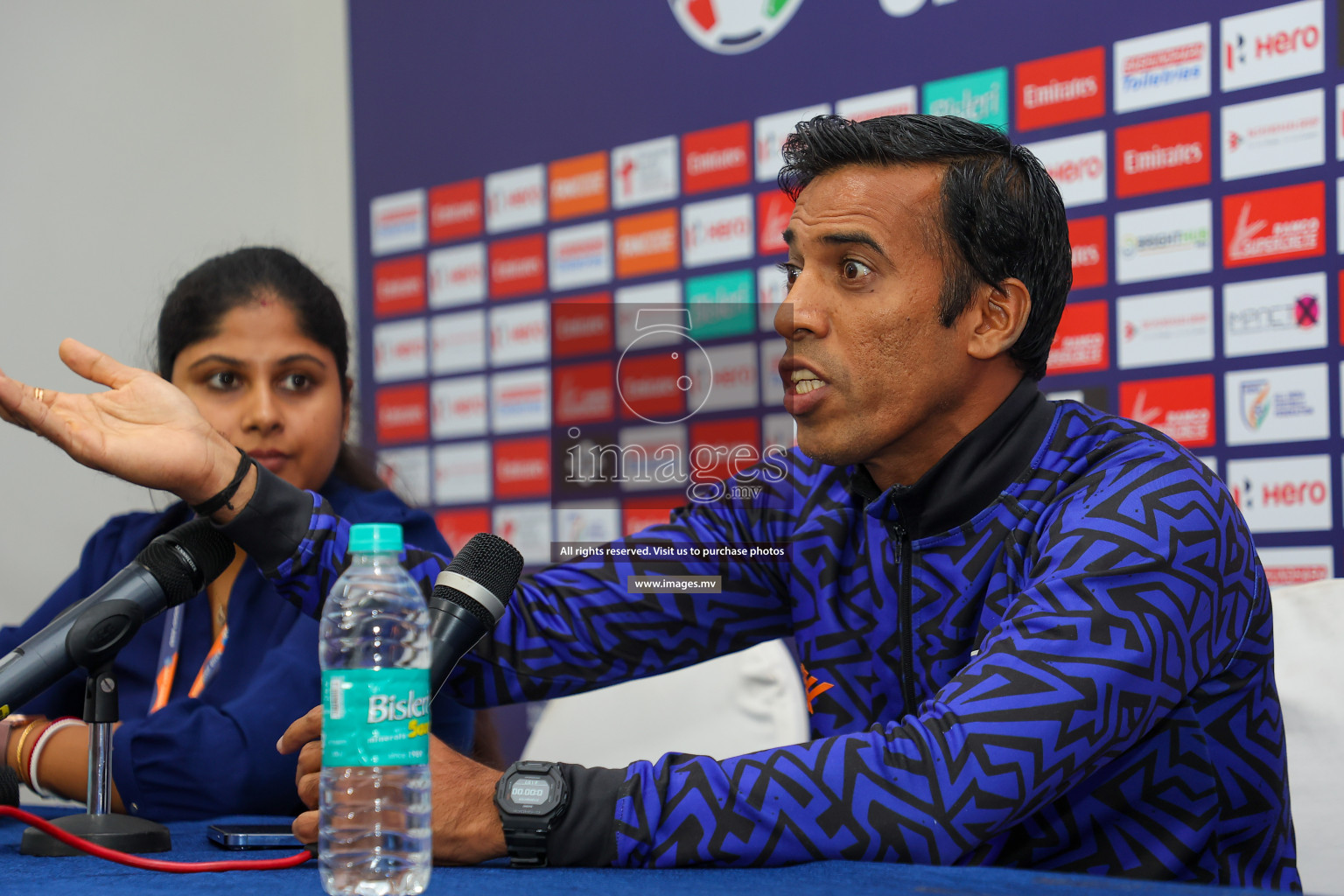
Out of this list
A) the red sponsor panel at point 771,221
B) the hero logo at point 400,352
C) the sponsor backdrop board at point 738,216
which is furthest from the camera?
the hero logo at point 400,352

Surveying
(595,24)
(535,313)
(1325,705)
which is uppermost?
(595,24)

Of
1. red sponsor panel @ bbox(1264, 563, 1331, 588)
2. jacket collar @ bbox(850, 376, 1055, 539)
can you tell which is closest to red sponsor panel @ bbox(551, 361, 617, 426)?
jacket collar @ bbox(850, 376, 1055, 539)

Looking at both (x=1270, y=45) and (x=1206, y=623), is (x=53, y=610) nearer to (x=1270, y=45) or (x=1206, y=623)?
(x=1206, y=623)

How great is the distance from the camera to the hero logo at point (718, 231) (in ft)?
8.34

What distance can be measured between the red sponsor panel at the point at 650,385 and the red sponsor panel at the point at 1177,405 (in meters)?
1.19

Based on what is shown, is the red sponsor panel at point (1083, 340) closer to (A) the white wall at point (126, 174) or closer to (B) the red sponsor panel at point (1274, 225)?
(B) the red sponsor panel at point (1274, 225)

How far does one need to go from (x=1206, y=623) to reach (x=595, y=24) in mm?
2274

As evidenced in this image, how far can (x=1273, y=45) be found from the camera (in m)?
1.96

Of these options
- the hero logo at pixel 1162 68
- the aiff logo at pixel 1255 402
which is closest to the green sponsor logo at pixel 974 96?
the hero logo at pixel 1162 68

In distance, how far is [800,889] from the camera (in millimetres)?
791

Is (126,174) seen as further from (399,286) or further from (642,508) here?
(642,508)

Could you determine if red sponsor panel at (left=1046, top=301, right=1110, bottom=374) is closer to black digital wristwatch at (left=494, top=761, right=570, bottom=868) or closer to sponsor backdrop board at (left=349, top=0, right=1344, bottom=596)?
sponsor backdrop board at (left=349, top=0, right=1344, bottom=596)

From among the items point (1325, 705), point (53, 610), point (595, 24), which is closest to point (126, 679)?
point (53, 610)

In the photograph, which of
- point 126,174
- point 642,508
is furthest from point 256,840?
point 126,174
